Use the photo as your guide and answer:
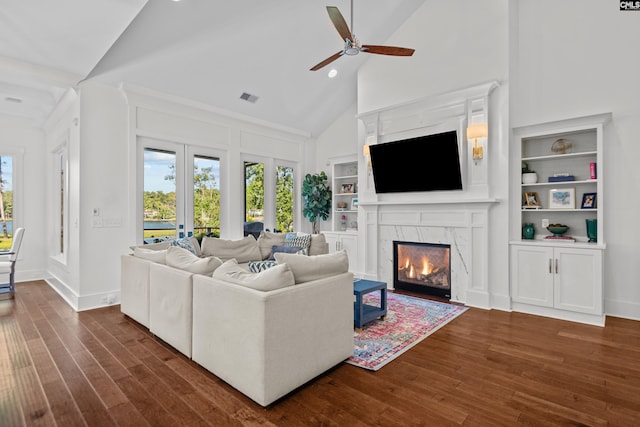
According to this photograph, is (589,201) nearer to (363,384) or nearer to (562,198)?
(562,198)

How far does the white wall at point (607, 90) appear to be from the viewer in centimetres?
386

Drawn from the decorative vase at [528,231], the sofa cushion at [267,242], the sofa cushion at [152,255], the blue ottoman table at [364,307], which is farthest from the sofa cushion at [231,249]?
the decorative vase at [528,231]

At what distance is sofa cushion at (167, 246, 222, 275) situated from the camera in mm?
2805

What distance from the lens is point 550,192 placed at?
433 centimetres

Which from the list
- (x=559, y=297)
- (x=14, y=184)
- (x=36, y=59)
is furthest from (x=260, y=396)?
(x=14, y=184)

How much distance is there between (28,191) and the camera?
20.2 feet

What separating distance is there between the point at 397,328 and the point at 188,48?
4.50 m

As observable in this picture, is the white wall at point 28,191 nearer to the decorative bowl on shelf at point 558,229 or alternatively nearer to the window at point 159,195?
the window at point 159,195

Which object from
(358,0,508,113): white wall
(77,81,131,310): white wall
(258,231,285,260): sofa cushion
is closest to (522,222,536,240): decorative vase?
(358,0,508,113): white wall

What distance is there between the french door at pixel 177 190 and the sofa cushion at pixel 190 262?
2008mm

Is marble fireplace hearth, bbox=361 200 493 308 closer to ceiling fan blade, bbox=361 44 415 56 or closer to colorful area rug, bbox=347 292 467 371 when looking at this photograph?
colorful area rug, bbox=347 292 467 371

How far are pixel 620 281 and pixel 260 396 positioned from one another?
4.42 metres

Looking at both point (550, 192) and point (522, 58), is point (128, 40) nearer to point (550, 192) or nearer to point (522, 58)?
point (522, 58)

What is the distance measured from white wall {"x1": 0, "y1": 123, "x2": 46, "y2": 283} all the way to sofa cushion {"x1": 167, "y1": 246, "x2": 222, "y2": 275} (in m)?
4.82
